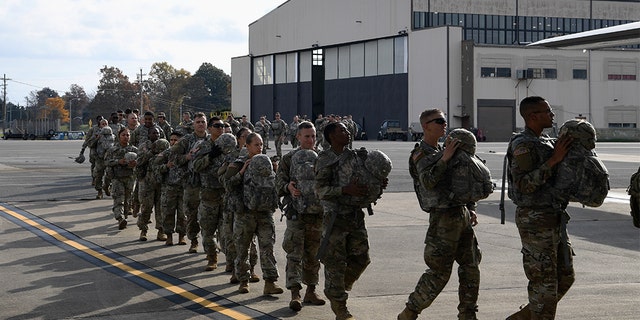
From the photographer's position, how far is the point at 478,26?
290ft

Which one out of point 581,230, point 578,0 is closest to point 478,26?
point 578,0

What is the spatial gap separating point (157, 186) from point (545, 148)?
8668 millimetres

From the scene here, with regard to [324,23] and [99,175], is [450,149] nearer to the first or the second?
[99,175]

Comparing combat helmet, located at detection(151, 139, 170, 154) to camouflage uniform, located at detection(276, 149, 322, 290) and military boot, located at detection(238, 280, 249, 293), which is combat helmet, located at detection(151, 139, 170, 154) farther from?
camouflage uniform, located at detection(276, 149, 322, 290)

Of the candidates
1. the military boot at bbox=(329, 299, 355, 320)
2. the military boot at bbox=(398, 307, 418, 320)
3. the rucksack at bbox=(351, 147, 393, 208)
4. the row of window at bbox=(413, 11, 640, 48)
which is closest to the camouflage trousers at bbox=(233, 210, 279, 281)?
the military boot at bbox=(329, 299, 355, 320)

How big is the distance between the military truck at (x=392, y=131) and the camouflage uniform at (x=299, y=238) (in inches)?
2680

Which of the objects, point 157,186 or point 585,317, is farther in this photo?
point 157,186

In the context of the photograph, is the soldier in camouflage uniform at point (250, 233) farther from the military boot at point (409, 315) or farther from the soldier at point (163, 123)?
the soldier at point (163, 123)

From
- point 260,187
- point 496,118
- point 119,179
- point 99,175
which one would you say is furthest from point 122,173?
point 496,118

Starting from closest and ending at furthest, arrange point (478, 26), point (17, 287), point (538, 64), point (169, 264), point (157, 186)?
point (17, 287) → point (169, 264) → point (157, 186) → point (538, 64) → point (478, 26)

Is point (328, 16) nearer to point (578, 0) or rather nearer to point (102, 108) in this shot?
point (578, 0)

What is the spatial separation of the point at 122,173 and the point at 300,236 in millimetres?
7665

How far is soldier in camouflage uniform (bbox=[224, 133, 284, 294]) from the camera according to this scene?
9984mm

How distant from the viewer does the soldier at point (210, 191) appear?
1168cm
